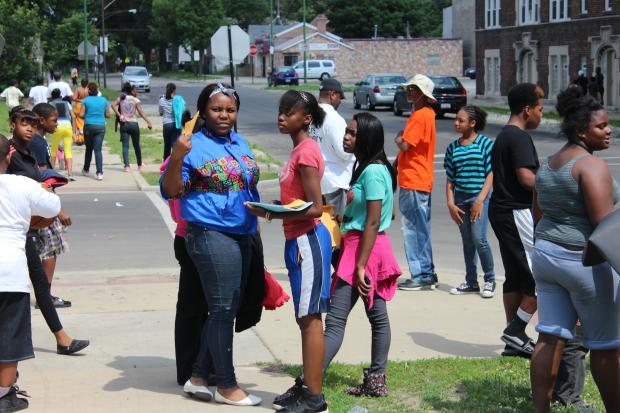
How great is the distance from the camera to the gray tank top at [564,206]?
498 centimetres

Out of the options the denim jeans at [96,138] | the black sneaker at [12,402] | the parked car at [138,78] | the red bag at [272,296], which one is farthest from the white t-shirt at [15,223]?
the parked car at [138,78]

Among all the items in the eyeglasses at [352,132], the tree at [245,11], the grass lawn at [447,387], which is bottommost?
the grass lawn at [447,387]

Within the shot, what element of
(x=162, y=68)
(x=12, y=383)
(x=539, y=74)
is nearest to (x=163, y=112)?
(x=12, y=383)

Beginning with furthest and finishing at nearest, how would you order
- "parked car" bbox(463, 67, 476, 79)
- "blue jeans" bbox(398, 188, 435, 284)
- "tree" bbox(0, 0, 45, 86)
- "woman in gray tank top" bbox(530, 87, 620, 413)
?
"parked car" bbox(463, 67, 476, 79), "tree" bbox(0, 0, 45, 86), "blue jeans" bbox(398, 188, 435, 284), "woman in gray tank top" bbox(530, 87, 620, 413)

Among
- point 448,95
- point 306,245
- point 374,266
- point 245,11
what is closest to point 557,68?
point 448,95

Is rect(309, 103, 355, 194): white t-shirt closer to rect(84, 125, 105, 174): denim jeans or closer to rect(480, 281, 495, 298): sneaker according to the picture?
rect(480, 281, 495, 298): sneaker

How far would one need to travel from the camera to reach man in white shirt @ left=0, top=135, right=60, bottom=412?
5.58 m

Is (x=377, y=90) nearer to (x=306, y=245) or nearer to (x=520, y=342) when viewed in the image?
(x=520, y=342)

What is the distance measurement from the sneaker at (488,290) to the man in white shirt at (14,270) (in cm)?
446

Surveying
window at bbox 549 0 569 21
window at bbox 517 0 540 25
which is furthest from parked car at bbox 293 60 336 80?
window at bbox 549 0 569 21

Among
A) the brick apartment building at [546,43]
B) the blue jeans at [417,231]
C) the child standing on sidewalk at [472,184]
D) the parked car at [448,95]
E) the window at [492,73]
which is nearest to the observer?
the child standing on sidewalk at [472,184]

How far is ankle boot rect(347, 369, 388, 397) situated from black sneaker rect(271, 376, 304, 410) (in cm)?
46

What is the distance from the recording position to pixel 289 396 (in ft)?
18.7

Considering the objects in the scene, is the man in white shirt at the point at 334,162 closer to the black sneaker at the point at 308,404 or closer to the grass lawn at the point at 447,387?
the grass lawn at the point at 447,387
